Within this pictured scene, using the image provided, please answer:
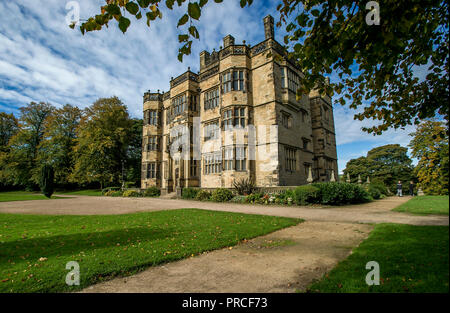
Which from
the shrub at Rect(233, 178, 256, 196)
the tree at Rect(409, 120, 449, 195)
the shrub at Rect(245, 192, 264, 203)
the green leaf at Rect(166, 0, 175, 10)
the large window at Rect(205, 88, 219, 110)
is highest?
the large window at Rect(205, 88, 219, 110)

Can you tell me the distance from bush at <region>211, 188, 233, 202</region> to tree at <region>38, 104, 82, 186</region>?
94.5ft

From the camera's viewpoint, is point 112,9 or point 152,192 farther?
point 152,192

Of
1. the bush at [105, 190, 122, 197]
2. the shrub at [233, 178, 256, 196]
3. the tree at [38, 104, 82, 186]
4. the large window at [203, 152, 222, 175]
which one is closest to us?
the shrub at [233, 178, 256, 196]

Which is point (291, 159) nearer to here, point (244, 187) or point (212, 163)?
point (244, 187)

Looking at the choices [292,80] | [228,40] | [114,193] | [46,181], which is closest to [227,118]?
[292,80]

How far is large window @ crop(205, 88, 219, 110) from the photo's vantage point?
68.6ft

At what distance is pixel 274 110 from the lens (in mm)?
17203

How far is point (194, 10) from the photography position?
2561 mm

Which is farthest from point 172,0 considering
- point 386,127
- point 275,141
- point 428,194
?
point 275,141

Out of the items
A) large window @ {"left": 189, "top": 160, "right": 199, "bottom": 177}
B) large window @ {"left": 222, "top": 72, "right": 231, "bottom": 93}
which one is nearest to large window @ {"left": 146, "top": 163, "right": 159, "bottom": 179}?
large window @ {"left": 189, "top": 160, "right": 199, "bottom": 177}

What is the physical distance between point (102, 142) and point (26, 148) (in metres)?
18.0

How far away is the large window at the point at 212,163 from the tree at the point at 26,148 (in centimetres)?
2974

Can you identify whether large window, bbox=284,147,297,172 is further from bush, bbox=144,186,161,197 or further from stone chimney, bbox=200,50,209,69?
bush, bbox=144,186,161,197
